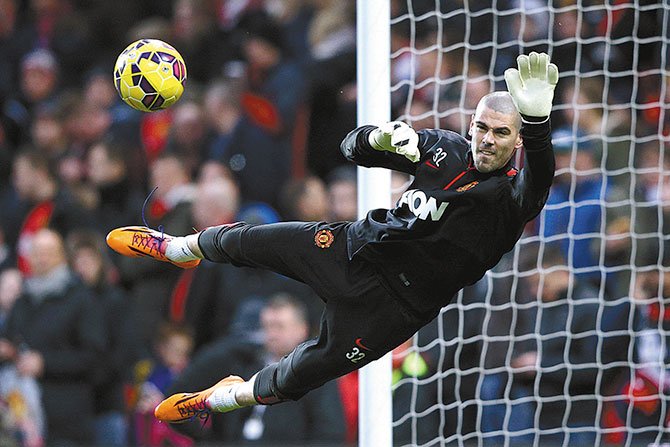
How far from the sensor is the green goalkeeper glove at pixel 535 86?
16.3 feet

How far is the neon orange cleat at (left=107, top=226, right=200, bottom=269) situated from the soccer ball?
70cm

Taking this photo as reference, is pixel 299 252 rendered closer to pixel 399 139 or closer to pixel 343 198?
pixel 399 139

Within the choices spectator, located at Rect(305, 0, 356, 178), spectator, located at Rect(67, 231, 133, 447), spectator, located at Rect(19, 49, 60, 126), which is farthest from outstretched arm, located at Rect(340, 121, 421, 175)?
spectator, located at Rect(19, 49, 60, 126)

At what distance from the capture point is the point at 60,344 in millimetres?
9070

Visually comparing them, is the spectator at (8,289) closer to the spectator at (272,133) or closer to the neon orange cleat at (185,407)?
the spectator at (272,133)

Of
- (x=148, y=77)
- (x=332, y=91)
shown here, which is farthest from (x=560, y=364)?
(x=148, y=77)

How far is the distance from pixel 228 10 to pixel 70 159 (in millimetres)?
1809

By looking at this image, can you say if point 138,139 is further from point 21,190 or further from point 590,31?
point 590,31

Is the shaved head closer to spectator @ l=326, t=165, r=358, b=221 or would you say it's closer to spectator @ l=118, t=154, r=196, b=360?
spectator @ l=326, t=165, r=358, b=221

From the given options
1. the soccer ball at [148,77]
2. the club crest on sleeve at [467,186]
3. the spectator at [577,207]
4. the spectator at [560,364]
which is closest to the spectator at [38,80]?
the spectator at [577,207]

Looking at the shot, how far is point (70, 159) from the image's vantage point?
10305 millimetres

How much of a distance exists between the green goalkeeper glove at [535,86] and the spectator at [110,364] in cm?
485

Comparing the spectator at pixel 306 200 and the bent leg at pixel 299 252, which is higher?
Answer: the bent leg at pixel 299 252

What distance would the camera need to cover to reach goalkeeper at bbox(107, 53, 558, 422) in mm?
5395
